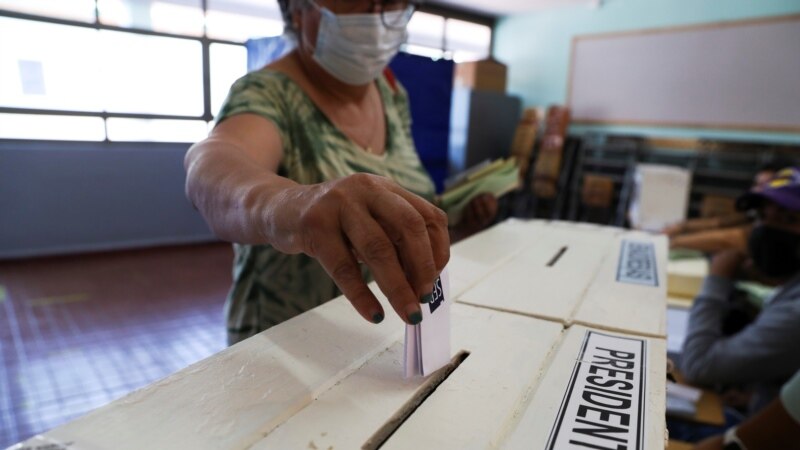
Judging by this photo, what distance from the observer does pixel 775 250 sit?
166 cm

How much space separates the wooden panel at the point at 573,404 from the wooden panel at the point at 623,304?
0.21 ft

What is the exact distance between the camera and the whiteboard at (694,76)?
16.9 feet

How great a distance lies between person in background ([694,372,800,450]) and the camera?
986mm

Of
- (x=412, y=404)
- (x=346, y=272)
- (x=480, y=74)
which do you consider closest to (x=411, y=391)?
(x=412, y=404)

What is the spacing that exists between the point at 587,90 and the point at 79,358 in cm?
615

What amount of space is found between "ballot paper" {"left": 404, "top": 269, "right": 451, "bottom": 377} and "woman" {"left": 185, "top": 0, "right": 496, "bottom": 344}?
6cm

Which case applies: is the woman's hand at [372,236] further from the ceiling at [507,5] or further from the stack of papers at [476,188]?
the ceiling at [507,5]

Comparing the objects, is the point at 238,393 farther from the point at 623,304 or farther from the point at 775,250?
the point at 775,250

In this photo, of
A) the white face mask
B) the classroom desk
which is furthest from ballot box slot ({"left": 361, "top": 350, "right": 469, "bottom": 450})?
the classroom desk

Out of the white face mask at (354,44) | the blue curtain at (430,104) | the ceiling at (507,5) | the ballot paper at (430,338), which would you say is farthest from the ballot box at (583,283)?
the ceiling at (507,5)

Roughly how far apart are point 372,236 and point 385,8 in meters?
0.78

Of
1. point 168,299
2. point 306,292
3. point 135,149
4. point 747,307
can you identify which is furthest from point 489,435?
point 135,149

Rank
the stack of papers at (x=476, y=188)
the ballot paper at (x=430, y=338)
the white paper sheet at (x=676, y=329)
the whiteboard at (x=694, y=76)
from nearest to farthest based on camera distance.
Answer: the ballot paper at (x=430, y=338) → the stack of papers at (x=476, y=188) → the white paper sheet at (x=676, y=329) → the whiteboard at (x=694, y=76)

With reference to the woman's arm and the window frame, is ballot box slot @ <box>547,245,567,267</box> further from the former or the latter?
the window frame
